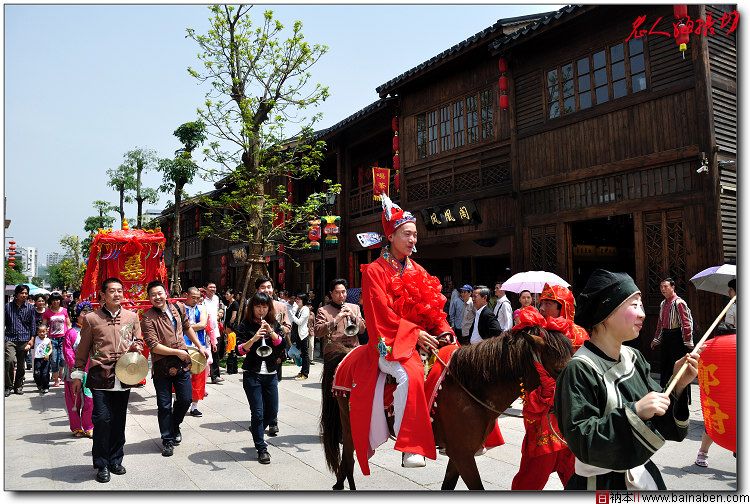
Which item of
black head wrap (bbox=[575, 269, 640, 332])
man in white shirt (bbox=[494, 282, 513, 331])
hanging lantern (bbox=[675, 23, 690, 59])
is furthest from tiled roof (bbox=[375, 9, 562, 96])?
black head wrap (bbox=[575, 269, 640, 332])

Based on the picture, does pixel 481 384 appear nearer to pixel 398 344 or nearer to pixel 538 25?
pixel 398 344

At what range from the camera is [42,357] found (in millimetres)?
10570

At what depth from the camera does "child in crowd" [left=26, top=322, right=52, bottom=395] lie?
34.4ft

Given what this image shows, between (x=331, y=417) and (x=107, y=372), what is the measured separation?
2.24m

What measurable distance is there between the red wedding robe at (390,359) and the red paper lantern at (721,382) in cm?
176

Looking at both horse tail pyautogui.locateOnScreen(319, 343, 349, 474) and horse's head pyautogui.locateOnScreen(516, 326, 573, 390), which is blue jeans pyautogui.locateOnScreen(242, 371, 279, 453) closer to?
horse tail pyautogui.locateOnScreen(319, 343, 349, 474)

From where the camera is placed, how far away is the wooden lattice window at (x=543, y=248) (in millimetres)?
11484

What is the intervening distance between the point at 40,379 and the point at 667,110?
489 inches

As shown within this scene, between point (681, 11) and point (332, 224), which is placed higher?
point (681, 11)

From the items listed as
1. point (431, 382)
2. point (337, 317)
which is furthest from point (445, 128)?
point (431, 382)

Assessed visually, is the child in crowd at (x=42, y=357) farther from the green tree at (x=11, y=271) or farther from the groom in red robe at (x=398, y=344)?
the groom in red robe at (x=398, y=344)

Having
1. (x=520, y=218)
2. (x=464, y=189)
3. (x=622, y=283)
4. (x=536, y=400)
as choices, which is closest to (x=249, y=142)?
(x=464, y=189)

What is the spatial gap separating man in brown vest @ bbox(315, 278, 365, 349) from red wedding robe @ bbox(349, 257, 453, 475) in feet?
6.35

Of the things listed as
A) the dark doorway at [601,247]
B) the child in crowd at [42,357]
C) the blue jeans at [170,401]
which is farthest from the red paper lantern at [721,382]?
the child in crowd at [42,357]
